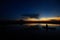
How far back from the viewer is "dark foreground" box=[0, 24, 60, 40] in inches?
34.6

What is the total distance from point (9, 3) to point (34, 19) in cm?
34

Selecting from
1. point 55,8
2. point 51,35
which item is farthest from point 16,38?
point 55,8

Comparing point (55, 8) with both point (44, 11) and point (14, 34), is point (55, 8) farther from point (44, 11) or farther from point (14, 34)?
point (14, 34)

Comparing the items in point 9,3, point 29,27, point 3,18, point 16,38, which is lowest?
point 16,38

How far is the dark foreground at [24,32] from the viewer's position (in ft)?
2.88

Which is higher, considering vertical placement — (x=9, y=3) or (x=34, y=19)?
(x=9, y=3)

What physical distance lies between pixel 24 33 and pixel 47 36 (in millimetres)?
275

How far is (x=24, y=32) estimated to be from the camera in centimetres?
90

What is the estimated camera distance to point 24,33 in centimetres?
90

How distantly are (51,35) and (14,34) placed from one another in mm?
442

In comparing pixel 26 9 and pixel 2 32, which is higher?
pixel 26 9

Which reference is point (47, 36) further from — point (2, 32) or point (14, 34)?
point (2, 32)

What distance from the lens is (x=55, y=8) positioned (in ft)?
2.83

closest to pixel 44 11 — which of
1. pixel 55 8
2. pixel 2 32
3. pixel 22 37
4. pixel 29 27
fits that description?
pixel 55 8
